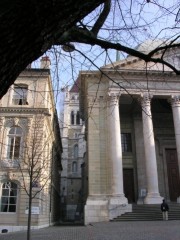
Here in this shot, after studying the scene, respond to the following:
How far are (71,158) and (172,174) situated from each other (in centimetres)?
4091

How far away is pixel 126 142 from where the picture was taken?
35188 millimetres

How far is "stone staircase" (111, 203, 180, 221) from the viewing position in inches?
968

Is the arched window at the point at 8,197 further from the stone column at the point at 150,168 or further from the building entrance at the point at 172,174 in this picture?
the building entrance at the point at 172,174

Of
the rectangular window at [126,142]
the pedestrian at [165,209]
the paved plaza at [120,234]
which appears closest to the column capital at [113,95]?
the rectangular window at [126,142]

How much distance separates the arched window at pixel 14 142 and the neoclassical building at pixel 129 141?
6203mm

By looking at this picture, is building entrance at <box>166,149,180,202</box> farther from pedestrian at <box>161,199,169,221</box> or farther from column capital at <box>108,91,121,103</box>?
column capital at <box>108,91,121,103</box>

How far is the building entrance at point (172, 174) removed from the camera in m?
33.2

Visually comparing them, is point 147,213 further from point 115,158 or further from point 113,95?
point 113,95

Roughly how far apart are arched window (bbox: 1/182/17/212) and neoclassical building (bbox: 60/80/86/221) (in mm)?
33907

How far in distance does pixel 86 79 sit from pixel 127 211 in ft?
42.8

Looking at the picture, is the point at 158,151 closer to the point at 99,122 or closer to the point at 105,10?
the point at 99,122

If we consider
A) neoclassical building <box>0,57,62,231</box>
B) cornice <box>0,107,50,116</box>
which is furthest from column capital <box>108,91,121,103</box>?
cornice <box>0,107,50,116</box>

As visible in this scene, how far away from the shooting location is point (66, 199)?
208 ft

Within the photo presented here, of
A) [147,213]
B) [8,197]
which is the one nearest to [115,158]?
[147,213]
